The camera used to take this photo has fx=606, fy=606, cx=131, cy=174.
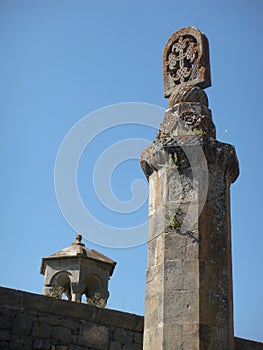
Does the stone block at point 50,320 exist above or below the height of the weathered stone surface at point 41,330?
above

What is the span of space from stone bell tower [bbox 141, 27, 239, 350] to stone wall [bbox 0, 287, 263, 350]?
2.20 m

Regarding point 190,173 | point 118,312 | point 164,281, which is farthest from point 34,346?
point 190,173

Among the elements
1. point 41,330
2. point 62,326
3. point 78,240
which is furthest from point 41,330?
point 78,240

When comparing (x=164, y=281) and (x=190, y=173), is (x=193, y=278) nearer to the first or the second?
(x=164, y=281)

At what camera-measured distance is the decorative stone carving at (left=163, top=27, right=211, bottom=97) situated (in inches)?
240

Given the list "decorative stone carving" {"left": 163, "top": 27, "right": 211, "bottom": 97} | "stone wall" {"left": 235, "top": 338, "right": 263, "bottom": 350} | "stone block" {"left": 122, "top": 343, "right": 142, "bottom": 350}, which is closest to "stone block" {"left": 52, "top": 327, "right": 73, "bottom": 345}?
"stone block" {"left": 122, "top": 343, "right": 142, "bottom": 350}

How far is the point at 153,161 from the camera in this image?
577 cm

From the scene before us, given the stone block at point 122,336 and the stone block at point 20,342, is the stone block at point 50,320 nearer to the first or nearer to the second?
the stone block at point 20,342

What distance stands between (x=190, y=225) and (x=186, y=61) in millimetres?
1875

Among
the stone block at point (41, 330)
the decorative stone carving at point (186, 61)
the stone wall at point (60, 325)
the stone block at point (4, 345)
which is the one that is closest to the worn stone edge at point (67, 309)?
the stone wall at point (60, 325)

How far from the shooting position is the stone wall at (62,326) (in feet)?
22.8

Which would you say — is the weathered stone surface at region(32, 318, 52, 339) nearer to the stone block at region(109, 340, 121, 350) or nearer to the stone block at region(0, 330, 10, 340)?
the stone block at region(0, 330, 10, 340)

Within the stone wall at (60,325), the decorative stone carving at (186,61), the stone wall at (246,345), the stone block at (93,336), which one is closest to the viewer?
the decorative stone carving at (186,61)

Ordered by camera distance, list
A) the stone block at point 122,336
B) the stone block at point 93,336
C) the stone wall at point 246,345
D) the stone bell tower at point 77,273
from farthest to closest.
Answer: the stone bell tower at point 77,273 → the stone block at point 122,336 → the stone wall at point 246,345 → the stone block at point 93,336
